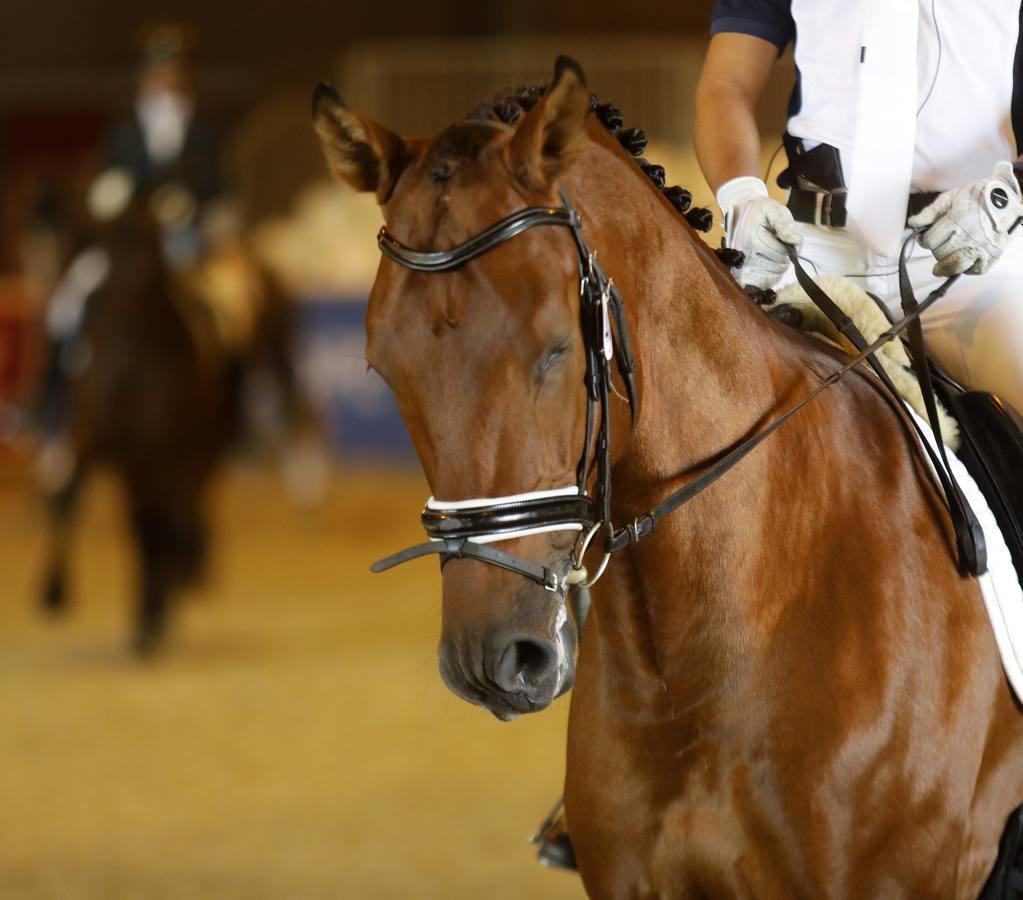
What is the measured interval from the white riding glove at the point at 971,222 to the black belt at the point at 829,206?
0.22m

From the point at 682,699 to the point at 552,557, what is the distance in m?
0.45

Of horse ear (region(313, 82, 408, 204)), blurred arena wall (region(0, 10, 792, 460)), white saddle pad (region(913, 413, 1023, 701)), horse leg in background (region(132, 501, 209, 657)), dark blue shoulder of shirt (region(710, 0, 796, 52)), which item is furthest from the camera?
blurred arena wall (region(0, 10, 792, 460))

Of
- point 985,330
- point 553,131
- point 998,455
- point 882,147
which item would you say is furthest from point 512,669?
point 882,147

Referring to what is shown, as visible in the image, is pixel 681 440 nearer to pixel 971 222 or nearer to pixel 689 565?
pixel 689 565

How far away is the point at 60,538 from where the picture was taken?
7934 mm

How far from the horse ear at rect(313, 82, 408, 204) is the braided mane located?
0.12 meters

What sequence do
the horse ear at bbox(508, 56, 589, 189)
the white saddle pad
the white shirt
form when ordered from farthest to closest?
the white shirt, the white saddle pad, the horse ear at bbox(508, 56, 589, 189)

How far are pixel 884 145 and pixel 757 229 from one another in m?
0.31

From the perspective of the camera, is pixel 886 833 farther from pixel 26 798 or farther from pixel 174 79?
pixel 174 79

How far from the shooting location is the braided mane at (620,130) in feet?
7.19

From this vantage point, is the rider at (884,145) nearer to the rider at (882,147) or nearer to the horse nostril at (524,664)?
the rider at (882,147)

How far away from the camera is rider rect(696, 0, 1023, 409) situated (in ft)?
8.65

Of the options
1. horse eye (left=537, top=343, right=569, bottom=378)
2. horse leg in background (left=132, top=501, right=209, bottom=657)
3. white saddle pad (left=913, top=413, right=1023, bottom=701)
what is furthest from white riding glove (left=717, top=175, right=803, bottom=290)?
horse leg in background (left=132, top=501, right=209, bottom=657)

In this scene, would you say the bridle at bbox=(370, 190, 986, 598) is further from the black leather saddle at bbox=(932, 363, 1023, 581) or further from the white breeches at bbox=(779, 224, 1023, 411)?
the white breeches at bbox=(779, 224, 1023, 411)
